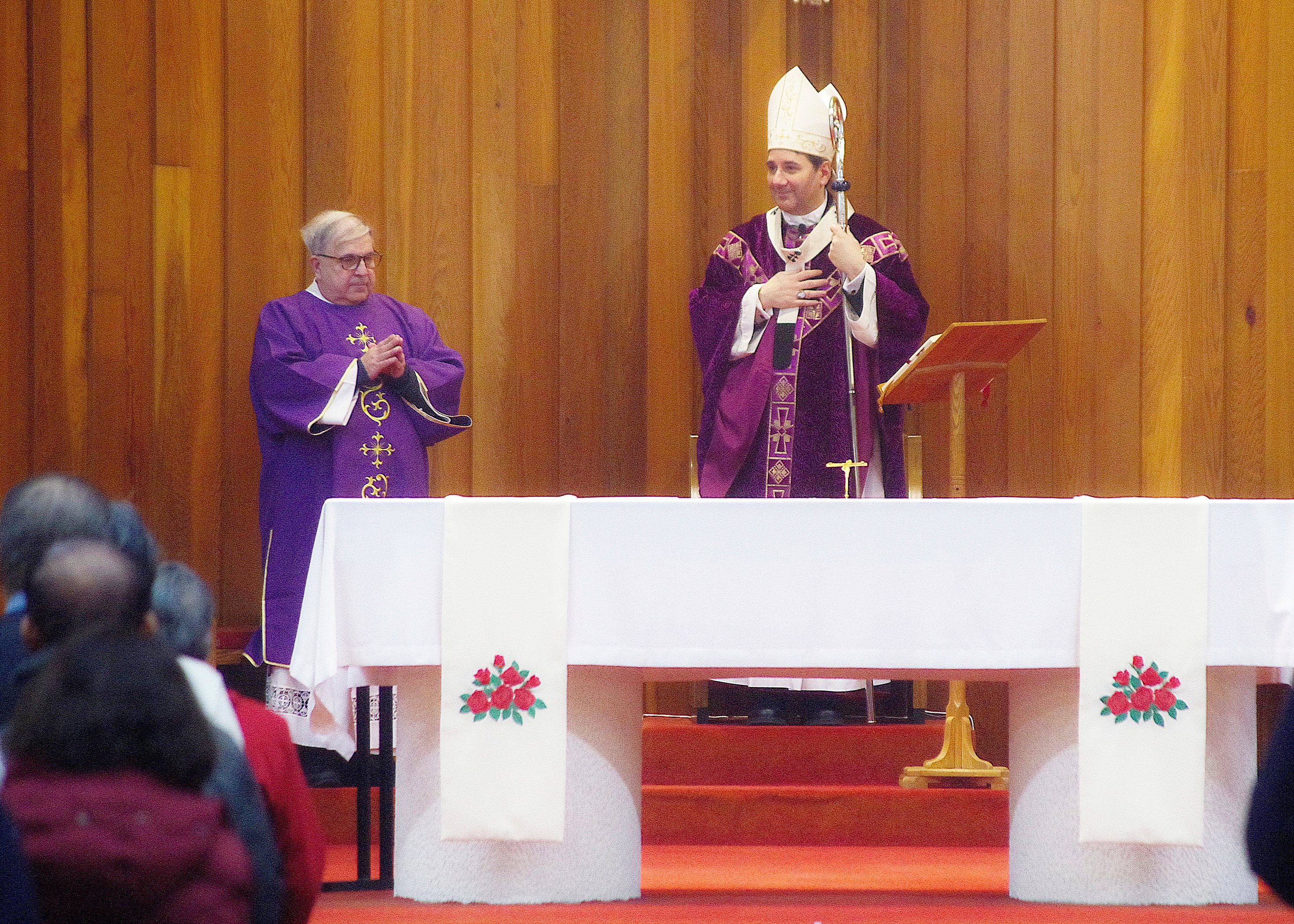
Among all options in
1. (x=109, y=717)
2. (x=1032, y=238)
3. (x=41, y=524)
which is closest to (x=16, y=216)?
(x=1032, y=238)

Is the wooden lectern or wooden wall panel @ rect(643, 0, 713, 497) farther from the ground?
wooden wall panel @ rect(643, 0, 713, 497)

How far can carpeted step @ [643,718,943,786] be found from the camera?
5.41m

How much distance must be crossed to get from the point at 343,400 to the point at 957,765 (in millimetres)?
2220

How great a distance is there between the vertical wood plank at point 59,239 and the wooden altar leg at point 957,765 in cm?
319

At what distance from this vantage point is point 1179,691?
12.2ft

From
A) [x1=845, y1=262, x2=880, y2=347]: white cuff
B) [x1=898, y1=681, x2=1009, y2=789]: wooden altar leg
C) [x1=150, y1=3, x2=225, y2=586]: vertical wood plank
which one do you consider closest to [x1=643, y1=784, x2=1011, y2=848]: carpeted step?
[x1=898, y1=681, x2=1009, y2=789]: wooden altar leg

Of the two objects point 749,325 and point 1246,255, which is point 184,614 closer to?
→ point 749,325

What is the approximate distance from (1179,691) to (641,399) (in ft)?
9.99

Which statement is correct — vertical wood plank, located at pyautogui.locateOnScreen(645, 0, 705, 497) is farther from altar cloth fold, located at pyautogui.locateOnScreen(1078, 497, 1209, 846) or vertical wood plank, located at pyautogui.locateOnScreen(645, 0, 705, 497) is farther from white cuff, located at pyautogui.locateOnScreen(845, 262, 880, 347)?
altar cloth fold, located at pyautogui.locateOnScreen(1078, 497, 1209, 846)

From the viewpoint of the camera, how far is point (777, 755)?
5.42 m

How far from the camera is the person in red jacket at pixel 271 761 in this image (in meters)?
2.36

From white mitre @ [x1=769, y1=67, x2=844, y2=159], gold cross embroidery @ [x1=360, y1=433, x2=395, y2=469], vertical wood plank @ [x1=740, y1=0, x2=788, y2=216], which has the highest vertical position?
vertical wood plank @ [x1=740, y1=0, x2=788, y2=216]

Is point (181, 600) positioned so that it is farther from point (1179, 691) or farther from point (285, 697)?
point (285, 697)

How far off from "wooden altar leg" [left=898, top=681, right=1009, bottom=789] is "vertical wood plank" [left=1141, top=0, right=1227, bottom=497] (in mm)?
1558
